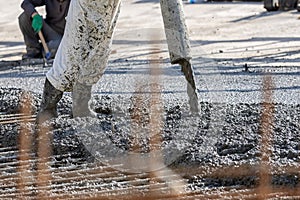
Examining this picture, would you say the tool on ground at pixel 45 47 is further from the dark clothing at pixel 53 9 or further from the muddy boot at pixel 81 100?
the muddy boot at pixel 81 100

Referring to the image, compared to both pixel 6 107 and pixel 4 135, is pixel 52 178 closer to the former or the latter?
pixel 4 135

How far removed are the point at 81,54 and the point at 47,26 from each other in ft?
16.3

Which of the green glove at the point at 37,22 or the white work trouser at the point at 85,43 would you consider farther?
the green glove at the point at 37,22

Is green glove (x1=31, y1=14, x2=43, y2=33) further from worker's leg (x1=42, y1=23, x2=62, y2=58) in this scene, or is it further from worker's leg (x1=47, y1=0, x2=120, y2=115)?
worker's leg (x1=47, y1=0, x2=120, y2=115)

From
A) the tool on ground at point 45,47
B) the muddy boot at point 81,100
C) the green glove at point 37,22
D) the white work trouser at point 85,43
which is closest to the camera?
the white work trouser at point 85,43

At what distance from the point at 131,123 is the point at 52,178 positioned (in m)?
1.03

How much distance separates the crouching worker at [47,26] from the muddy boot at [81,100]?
14.3ft

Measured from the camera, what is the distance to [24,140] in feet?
17.6

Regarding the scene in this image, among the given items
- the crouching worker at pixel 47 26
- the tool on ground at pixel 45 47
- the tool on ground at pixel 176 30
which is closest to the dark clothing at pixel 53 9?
the crouching worker at pixel 47 26

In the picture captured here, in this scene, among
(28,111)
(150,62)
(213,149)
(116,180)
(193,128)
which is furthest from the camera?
(150,62)

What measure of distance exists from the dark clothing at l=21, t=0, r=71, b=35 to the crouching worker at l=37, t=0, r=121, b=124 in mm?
4290

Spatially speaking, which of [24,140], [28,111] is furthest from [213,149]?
[28,111]

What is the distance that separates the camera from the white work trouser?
5.27 m

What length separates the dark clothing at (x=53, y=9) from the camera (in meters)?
9.88
